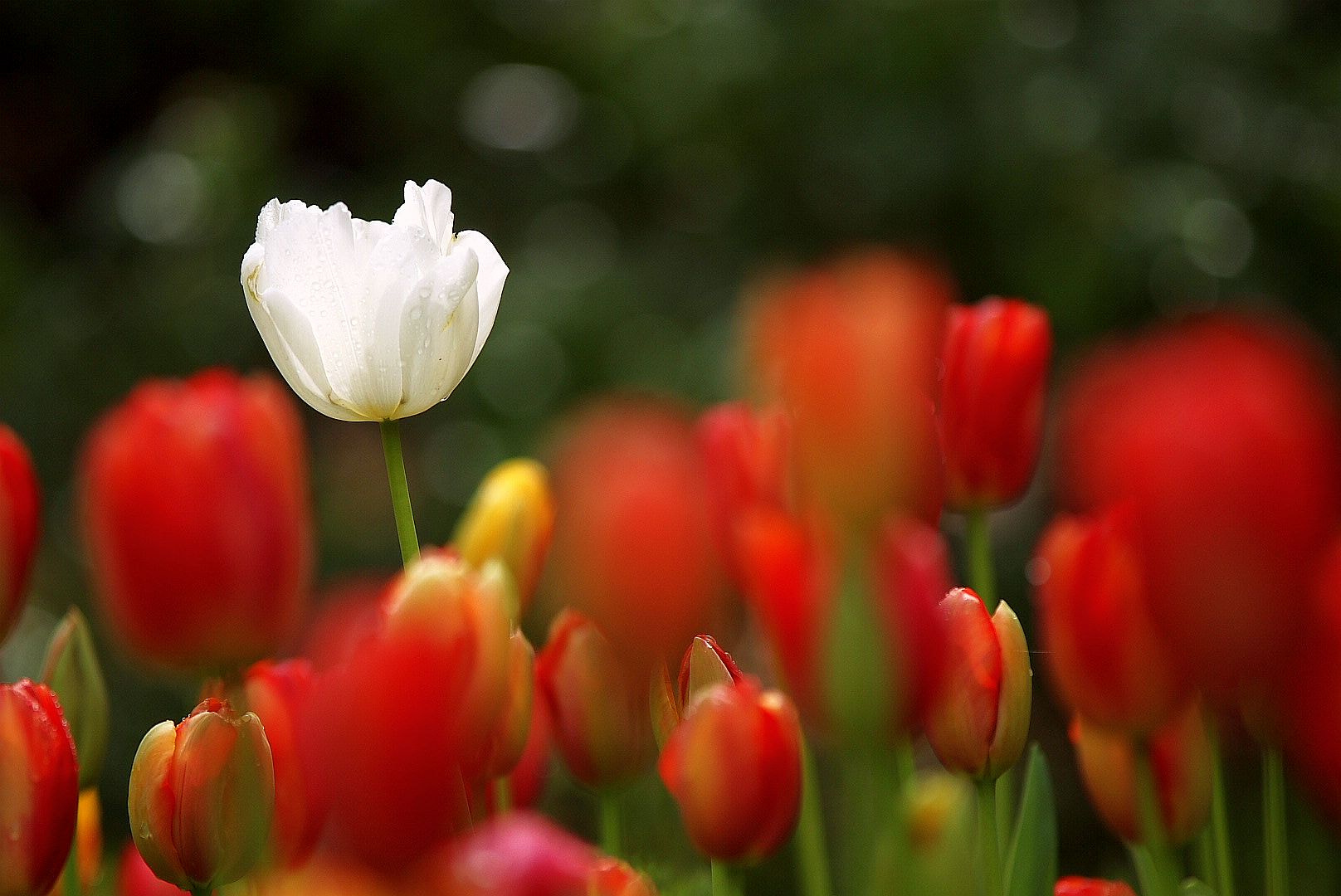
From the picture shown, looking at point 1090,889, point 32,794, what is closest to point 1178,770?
point 1090,889

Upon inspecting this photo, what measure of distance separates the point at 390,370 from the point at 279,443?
4cm

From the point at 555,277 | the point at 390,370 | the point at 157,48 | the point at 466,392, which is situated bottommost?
the point at 466,392

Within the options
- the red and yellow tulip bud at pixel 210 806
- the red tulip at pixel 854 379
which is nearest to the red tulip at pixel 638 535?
the red tulip at pixel 854 379

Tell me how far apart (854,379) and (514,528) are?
0.84 ft

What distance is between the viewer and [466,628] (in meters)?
0.24

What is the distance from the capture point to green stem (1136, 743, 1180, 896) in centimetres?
30

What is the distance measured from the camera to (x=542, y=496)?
45cm

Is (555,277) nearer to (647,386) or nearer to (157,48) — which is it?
(647,386)

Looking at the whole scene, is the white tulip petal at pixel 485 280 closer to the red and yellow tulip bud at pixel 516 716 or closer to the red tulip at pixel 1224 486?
the red and yellow tulip bud at pixel 516 716

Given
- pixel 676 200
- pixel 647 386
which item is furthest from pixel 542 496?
pixel 676 200

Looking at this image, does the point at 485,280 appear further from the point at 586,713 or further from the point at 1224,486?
the point at 1224,486

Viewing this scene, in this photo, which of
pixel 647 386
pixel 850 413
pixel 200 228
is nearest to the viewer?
pixel 850 413

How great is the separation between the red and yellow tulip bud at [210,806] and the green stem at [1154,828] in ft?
0.58

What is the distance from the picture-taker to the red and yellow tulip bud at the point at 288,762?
34 centimetres
